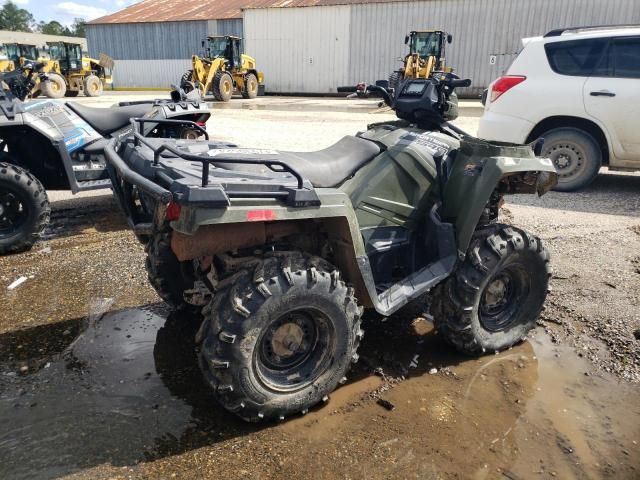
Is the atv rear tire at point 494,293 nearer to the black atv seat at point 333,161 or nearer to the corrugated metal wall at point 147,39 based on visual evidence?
the black atv seat at point 333,161

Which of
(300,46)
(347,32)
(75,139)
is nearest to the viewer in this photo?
(75,139)

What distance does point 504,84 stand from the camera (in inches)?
279

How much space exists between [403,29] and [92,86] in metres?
15.0

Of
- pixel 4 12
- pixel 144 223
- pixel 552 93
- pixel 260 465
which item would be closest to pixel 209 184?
pixel 144 223

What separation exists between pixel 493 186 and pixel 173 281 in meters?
2.12

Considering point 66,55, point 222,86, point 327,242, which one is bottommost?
point 327,242

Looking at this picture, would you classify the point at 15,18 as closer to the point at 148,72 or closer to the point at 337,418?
the point at 148,72

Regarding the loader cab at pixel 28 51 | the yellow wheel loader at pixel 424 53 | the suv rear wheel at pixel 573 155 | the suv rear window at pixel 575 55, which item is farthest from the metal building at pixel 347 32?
the suv rear wheel at pixel 573 155

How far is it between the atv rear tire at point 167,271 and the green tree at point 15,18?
9764cm


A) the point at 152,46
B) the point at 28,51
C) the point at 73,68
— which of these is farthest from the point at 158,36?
the point at 73,68

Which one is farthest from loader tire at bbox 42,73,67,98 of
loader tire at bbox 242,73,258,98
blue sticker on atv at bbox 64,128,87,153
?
blue sticker on atv at bbox 64,128,87,153

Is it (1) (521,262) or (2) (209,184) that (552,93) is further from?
(2) (209,184)

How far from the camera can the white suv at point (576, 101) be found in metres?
6.59

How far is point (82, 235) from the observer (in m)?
5.52
